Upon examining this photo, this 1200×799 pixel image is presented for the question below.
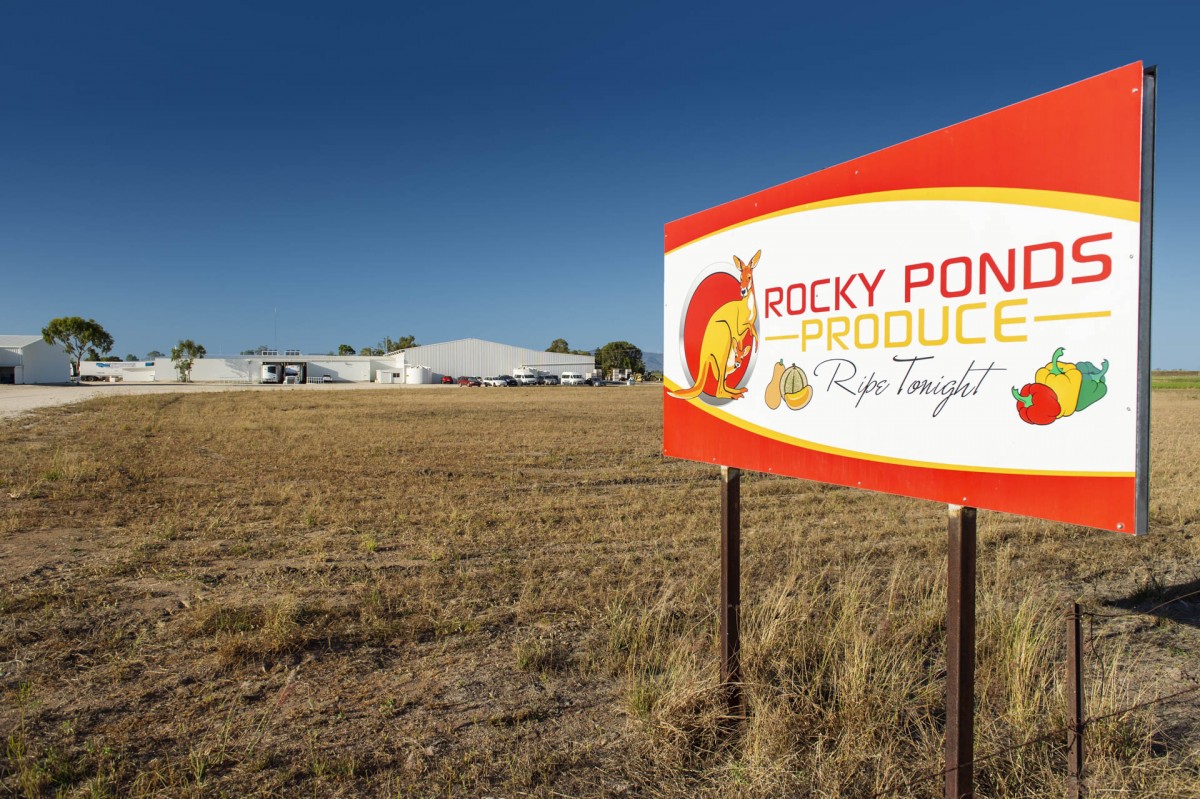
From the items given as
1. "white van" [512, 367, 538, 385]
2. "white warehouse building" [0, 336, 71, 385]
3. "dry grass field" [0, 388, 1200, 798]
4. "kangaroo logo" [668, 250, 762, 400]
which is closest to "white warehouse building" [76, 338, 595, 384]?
"white van" [512, 367, 538, 385]

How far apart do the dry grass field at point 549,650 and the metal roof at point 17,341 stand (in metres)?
78.1

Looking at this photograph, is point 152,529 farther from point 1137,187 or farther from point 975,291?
point 1137,187

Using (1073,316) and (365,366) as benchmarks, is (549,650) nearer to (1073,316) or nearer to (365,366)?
(1073,316)

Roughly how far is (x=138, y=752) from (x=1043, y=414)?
4.04 meters

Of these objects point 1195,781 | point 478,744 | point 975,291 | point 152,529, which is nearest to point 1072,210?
point 975,291

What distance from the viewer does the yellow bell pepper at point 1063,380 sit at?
7.10ft

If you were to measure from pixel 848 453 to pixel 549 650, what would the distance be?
2.44m

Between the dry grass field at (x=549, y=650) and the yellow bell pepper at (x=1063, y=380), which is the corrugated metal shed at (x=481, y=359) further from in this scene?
the yellow bell pepper at (x=1063, y=380)

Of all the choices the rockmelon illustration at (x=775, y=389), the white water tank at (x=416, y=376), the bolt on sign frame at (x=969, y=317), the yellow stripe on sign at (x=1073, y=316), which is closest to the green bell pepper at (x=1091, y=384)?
the bolt on sign frame at (x=969, y=317)

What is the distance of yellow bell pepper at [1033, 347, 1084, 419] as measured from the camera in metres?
2.16

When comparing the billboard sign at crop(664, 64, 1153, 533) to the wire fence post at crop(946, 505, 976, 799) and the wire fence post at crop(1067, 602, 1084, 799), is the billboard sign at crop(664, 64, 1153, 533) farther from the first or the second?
the wire fence post at crop(1067, 602, 1084, 799)

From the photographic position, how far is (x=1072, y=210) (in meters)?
2.17

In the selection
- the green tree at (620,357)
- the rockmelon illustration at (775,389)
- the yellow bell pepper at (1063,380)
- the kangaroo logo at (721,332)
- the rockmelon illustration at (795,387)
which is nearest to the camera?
the yellow bell pepper at (1063,380)

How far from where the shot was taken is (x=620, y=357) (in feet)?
456
